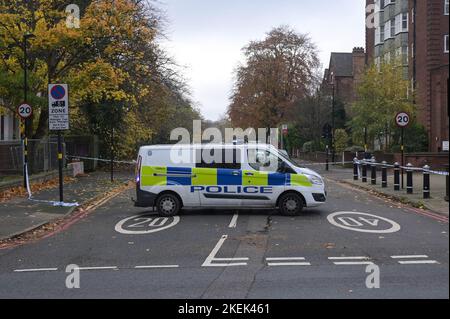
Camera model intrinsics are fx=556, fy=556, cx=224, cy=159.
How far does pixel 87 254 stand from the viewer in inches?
372

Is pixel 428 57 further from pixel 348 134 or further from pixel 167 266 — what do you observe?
pixel 167 266

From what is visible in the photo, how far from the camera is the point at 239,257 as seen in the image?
29.1 ft

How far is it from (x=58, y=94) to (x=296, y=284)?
438 inches

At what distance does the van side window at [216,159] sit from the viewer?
45.4 ft

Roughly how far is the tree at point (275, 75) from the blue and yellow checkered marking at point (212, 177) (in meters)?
48.0

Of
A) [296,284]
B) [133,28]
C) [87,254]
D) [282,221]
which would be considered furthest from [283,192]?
[133,28]

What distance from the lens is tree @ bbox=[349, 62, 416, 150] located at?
1516 inches

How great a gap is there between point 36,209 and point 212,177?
528 centimetres

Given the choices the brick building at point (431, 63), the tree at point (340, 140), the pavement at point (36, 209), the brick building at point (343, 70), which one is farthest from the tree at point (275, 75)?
the pavement at point (36, 209)

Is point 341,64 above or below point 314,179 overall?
above

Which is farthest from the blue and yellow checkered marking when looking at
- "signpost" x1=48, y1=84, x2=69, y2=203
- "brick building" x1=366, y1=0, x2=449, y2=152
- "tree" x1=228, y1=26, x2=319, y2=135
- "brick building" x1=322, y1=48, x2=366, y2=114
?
"brick building" x1=322, y1=48, x2=366, y2=114

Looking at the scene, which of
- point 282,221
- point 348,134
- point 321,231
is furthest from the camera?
point 348,134

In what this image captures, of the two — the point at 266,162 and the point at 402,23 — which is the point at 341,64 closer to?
the point at 402,23

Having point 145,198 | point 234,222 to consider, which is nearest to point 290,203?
point 234,222
